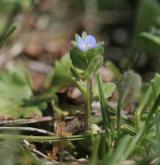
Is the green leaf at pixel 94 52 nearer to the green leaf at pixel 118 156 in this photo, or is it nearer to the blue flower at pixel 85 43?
the blue flower at pixel 85 43

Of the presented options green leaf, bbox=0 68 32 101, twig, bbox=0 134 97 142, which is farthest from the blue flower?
green leaf, bbox=0 68 32 101

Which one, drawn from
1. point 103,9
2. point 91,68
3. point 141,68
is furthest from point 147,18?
point 91,68

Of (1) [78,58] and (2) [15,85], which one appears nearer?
(1) [78,58]

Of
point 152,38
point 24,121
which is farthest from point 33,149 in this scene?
point 152,38

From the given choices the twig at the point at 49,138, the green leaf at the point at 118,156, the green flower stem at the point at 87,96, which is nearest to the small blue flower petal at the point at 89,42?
the green flower stem at the point at 87,96

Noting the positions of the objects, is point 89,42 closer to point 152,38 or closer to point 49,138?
point 49,138

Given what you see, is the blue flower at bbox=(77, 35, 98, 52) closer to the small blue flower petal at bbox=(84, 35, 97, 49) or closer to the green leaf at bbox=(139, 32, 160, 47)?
the small blue flower petal at bbox=(84, 35, 97, 49)
